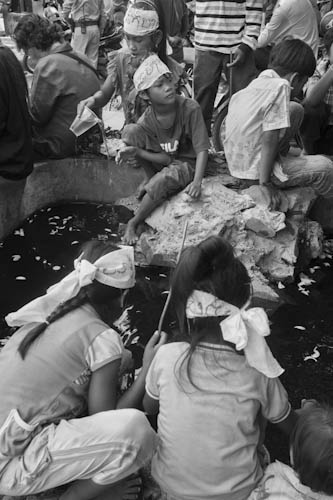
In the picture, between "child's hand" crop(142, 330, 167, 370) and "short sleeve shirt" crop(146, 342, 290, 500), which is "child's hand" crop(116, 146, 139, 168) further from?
"short sleeve shirt" crop(146, 342, 290, 500)

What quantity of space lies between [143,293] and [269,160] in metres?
1.24

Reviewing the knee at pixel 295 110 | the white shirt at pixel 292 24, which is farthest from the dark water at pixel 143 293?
the white shirt at pixel 292 24

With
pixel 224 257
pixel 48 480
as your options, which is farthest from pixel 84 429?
pixel 224 257

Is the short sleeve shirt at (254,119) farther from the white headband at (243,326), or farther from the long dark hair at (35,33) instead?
the white headband at (243,326)

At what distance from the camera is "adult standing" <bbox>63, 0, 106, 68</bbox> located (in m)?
7.77

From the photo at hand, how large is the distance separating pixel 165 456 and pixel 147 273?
2003mm

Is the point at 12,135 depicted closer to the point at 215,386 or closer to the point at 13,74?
the point at 13,74

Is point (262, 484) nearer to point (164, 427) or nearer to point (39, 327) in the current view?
point (164, 427)

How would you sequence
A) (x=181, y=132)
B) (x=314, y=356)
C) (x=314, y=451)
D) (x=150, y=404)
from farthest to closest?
(x=181, y=132)
(x=314, y=356)
(x=150, y=404)
(x=314, y=451)

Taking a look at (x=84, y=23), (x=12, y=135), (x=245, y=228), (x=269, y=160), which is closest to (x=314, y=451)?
(x=245, y=228)

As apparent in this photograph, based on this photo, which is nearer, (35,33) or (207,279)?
(207,279)

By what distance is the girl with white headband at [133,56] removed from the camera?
4125 mm

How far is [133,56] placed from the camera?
4297mm

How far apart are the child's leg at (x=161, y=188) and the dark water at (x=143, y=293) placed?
0.85 ft
